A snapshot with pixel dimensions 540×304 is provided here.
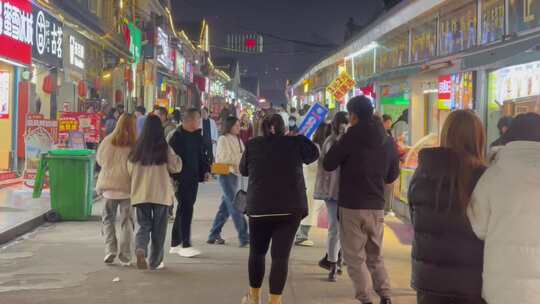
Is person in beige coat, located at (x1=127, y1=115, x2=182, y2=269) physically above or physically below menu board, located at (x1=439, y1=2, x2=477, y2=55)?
below

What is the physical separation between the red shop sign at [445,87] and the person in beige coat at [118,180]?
5.98 m

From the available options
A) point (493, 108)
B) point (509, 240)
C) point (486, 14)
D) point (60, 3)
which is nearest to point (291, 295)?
point (509, 240)

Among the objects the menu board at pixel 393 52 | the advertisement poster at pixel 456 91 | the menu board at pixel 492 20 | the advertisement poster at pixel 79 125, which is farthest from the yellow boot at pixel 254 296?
the menu board at pixel 393 52

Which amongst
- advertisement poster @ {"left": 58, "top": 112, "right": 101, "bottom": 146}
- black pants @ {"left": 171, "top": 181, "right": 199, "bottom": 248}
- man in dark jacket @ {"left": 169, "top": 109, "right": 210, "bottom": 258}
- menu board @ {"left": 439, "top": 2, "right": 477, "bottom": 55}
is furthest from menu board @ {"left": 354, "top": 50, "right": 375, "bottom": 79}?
black pants @ {"left": 171, "top": 181, "right": 199, "bottom": 248}

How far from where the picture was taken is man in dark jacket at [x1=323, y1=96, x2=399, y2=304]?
6.20 m

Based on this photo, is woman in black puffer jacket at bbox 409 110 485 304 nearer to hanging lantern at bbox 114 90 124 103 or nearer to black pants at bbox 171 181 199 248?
black pants at bbox 171 181 199 248

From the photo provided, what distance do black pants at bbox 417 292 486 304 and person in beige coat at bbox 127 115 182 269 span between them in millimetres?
4658

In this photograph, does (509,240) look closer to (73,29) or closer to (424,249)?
(424,249)

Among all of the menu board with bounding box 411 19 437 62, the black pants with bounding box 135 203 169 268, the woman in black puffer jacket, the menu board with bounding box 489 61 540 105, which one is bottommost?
the black pants with bounding box 135 203 169 268

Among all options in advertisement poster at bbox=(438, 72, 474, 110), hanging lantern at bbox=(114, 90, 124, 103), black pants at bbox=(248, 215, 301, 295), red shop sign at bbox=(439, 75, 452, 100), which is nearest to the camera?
black pants at bbox=(248, 215, 301, 295)

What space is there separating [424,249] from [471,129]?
2.26 ft

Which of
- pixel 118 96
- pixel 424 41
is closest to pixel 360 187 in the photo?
pixel 424 41

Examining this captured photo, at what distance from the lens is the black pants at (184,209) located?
893cm

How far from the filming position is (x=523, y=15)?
29.2 ft
